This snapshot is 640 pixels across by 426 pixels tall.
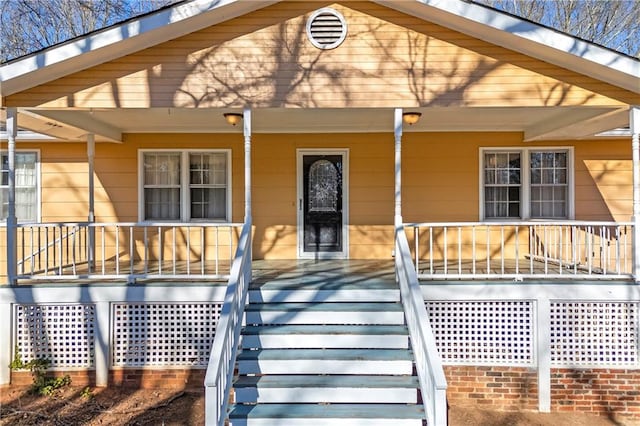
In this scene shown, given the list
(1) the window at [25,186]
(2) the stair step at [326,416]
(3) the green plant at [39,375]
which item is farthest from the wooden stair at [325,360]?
(1) the window at [25,186]

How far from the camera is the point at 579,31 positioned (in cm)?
1825

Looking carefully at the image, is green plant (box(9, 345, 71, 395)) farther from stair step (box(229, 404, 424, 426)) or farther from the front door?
the front door

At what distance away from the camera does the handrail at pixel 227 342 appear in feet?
13.4

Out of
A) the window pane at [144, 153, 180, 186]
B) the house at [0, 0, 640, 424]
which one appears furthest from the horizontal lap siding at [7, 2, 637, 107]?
the window pane at [144, 153, 180, 186]

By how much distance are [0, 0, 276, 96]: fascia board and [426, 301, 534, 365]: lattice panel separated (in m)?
4.79

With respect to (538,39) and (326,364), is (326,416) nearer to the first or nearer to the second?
(326,364)

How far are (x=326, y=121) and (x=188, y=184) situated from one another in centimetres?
301

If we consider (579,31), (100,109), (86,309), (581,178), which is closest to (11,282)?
(86,309)

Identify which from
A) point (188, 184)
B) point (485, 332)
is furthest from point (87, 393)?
point (485, 332)

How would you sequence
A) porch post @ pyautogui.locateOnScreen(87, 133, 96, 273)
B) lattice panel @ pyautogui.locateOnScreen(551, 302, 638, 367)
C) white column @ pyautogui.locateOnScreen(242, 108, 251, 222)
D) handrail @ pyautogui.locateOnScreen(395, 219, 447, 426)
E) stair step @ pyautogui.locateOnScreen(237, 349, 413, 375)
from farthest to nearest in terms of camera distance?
1. porch post @ pyautogui.locateOnScreen(87, 133, 96, 273)
2. white column @ pyautogui.locateOnScreen(242, 108, 251, 222)
3. lattice panel @ pyautogui.locateOnScreen(551, 302, 638, 367)
4. stair step @ pyautogui.locateOnScreen(237, 349, 413, 375)
5. handrail @ pyautogui.locateOnScreen(395, 219, 447, 426)

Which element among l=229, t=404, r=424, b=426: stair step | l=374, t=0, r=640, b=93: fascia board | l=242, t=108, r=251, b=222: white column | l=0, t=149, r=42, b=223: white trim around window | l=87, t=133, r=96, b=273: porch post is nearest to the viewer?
l=229, t=404, r=424, b=426: stair step

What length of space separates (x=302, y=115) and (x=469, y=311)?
12.4 feet

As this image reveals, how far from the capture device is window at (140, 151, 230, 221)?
8758 millimetres

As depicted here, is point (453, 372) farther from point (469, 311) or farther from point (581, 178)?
point (581, 178)
